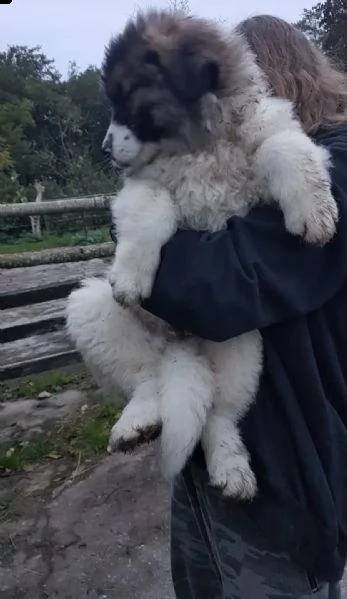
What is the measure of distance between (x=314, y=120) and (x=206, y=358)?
2.38 ft

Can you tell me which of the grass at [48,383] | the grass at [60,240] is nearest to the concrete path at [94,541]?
the grass at [48,383]

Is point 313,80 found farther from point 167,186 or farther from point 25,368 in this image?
point 25,368

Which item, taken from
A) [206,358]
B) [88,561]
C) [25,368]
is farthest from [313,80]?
[25,368]

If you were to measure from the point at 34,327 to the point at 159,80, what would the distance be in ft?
10.3

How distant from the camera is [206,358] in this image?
2.16 metres

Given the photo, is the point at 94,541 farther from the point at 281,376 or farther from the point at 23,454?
the point at 281,376

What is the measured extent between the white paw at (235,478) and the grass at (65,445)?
2585mm

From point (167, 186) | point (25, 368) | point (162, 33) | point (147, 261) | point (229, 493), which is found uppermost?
point (162, 33)

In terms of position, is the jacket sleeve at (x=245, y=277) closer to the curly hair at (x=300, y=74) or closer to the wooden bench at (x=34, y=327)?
the curly hair at (x=300, y=74)

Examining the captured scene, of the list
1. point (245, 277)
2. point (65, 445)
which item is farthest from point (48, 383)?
point (245, 277)

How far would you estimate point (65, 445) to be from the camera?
184 inches

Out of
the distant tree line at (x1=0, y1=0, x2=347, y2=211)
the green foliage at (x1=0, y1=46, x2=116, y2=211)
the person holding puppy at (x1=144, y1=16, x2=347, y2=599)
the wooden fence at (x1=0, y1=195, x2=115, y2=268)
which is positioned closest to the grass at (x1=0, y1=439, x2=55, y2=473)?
the wooden fence at (x1=0, y1=195, x2=115, y2=268)

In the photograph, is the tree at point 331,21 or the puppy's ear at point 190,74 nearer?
the puppy's ear at point 190,74

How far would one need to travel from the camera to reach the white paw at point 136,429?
2070 millimetres
